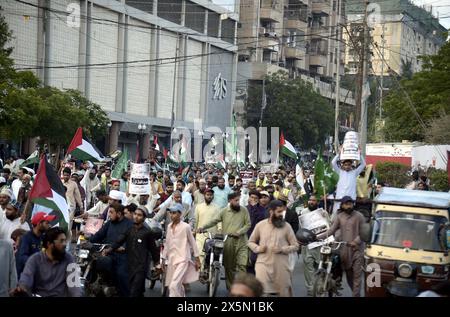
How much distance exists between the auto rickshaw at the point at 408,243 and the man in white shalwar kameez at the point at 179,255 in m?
2.61

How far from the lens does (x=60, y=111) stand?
4169 cm

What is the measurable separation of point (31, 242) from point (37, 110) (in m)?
27.0

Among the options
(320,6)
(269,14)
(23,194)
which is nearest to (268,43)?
(269,14)

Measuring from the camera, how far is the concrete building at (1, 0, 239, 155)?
50781 mm

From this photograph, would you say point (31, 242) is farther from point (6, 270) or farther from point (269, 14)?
point (269, 14)

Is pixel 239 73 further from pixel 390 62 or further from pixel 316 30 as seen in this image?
pixel 390 62

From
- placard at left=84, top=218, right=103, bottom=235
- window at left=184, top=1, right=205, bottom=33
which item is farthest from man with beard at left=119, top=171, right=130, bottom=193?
window at left=184, top=1, right=205, bottom=33

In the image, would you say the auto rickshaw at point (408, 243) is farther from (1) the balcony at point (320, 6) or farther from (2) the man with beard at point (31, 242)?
(1) the balcony at point (320, 6)

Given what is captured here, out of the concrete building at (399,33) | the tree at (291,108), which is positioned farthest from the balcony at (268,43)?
the concrete building at (399,33)

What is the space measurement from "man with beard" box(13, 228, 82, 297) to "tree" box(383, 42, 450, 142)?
120 ft

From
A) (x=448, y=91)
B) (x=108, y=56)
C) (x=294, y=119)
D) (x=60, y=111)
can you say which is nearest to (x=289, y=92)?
(x=294, y=119)

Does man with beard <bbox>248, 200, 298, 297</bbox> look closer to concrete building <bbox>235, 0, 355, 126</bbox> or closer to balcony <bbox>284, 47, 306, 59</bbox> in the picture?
concrete building <bbox>235, 0, 355, 126</bbox>

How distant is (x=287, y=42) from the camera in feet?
286
